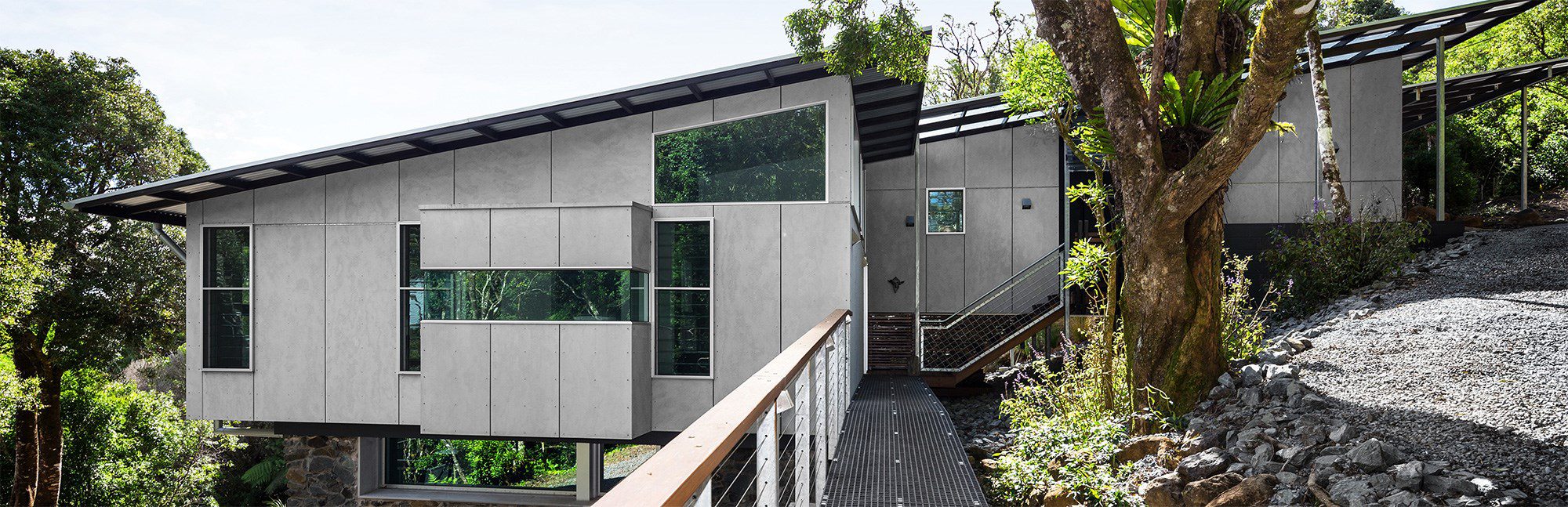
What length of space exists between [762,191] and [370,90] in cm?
3328

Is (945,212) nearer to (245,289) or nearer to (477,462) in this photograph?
(477,462)

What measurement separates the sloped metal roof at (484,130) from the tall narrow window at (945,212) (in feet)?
13.0

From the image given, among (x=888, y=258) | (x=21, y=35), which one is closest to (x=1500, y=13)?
(x=888, y=258)

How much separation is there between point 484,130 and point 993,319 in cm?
827

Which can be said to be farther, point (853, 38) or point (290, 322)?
point (290, 322)

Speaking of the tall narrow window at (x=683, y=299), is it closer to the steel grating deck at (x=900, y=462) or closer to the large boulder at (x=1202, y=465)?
the steel grating deck at (x=900, y=462)

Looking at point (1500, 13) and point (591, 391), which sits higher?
point (1500, 13)

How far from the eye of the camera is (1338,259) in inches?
374

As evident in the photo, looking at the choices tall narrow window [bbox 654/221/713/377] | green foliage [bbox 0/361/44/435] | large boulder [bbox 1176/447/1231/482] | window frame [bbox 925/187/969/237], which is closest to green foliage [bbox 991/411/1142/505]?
large boulder [bbox 1176/447/1231/482]

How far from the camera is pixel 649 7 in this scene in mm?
21812

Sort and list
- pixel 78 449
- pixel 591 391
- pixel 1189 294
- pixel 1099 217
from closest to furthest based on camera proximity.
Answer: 1. pixel 1189 294
2. pixel 1099 217
3. pixel 591 391
4. pixel 78 449

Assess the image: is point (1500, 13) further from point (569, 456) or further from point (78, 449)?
point (78, 449)

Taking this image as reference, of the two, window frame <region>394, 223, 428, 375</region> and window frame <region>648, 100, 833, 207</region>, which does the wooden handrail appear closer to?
window frame <region>648, 100, 833, 207</region>

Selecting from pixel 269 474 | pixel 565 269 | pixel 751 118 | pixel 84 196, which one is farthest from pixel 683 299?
pixel 269 474
